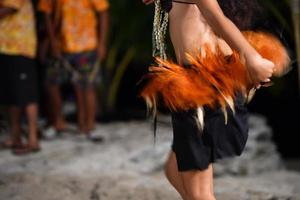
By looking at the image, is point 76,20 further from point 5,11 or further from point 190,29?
point 190,29

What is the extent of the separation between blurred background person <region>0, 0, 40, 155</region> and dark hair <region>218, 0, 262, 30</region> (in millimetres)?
2393

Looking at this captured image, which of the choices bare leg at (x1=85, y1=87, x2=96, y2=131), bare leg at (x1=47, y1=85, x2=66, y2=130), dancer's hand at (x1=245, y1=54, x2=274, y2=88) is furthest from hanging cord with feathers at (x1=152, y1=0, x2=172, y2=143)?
bare leg at (x1=47, y1=85, x2=66, y2=130)

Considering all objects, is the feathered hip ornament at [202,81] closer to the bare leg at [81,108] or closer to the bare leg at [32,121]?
the bare leg at [32,121]

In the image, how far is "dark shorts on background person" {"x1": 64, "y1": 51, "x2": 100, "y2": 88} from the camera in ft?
17.3

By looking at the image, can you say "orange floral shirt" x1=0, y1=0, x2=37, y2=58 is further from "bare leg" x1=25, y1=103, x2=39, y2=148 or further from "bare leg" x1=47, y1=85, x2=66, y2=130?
"bare leg" x1=47, y1=85, x2=66, y2=130

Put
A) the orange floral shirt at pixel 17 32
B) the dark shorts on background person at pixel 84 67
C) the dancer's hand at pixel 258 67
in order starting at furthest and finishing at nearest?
1. the dark shorts on background person at pixel 84 67
2. the orange floral shirt at pixel 17 32
3. the dancer's hand at pixel 258 67

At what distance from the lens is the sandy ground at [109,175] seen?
381cm

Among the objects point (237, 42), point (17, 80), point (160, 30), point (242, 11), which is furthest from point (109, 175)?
point (237, 42)

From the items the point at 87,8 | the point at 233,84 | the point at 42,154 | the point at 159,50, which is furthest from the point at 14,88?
the point at 233,84

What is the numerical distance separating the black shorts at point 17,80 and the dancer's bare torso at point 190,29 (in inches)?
97.6

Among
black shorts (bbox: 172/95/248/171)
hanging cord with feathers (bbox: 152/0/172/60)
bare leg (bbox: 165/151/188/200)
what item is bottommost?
bare leg (bbox: 165/151/188/200)

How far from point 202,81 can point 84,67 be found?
3.06m

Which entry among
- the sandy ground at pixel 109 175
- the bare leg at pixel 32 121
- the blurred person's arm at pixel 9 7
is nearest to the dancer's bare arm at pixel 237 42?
the sandy ground at pixel 109 175

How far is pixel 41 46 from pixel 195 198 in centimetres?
341
